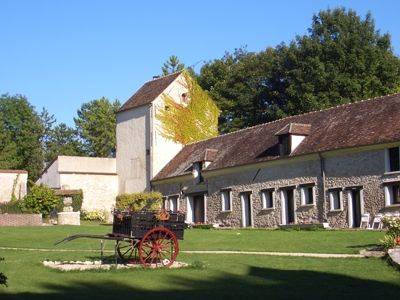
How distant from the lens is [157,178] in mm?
50344

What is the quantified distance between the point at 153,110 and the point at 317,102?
1378cm

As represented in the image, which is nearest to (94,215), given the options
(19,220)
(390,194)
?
(19,220)

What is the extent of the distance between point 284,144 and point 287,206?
11.9 ft

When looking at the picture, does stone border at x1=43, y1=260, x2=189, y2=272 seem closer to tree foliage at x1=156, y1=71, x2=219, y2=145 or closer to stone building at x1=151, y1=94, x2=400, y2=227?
stone building at x1=151, y1=94, x2=400, y2=227

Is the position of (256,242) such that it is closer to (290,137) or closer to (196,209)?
(290,137)

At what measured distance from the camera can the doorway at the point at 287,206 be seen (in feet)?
124

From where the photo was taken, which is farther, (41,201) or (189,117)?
(189,117)

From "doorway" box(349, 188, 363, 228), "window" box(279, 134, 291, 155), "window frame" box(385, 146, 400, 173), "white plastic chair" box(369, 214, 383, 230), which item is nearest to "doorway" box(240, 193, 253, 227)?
"window" box(279, 134, 291, 155)

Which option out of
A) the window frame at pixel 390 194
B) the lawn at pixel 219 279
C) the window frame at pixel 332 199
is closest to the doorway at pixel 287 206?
the window frame at pixel 332 199

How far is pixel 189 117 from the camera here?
178 feet

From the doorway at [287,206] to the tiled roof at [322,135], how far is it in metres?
2.17

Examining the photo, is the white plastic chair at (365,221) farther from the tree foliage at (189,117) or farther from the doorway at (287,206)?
the tree foliage at (189,117)

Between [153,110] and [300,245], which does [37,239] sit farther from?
[153,110]

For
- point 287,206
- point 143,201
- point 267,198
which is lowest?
point 287,206
